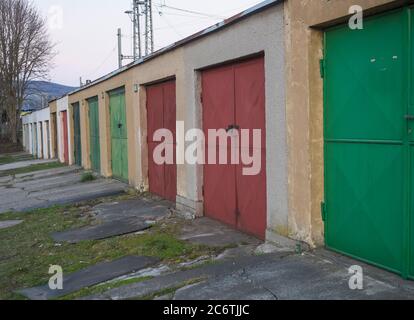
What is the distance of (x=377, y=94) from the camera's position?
4727 mm

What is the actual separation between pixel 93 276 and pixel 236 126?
302cm

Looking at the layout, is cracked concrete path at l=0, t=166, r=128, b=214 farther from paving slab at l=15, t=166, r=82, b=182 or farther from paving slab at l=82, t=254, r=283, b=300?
paving slab at l=82, t=254, r=283, b=300

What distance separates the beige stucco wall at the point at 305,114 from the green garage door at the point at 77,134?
Result: 15453 mm

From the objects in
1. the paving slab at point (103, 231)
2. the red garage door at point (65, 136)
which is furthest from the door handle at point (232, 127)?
the red garage door at point (65, 136)

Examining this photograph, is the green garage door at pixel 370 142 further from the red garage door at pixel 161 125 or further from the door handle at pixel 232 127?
the red garage door at pixel 161 125

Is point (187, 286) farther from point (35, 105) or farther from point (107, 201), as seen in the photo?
point (35, 105)

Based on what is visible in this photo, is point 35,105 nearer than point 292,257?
No

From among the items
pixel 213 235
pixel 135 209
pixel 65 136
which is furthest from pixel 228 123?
pixel 65 136

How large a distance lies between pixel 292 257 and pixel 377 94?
1.99 metres

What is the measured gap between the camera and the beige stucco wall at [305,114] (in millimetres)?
5469

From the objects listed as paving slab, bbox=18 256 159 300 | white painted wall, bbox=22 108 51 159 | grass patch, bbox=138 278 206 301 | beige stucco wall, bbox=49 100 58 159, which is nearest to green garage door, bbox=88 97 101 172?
beige stucco wall, bbox=49 100 58 159

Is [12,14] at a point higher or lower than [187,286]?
higher

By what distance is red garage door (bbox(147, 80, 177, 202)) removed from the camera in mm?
10180
